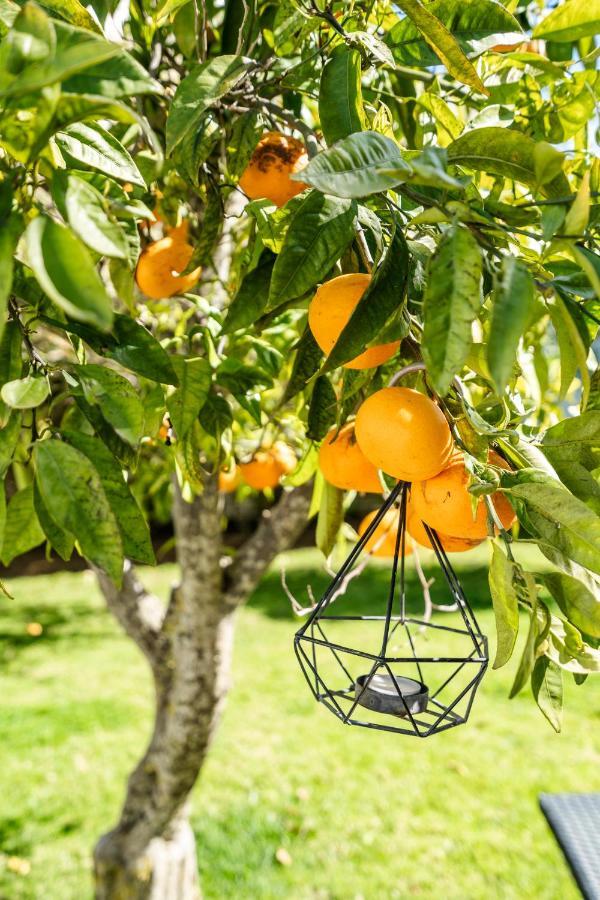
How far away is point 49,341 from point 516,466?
4.52 ft

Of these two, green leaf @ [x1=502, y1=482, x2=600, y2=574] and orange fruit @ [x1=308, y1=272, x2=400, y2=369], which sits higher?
orange fruit @ [x1=308, y1=272, x2=400, y2=369]

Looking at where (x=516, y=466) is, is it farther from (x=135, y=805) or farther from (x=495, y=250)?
(x=135, y=805)

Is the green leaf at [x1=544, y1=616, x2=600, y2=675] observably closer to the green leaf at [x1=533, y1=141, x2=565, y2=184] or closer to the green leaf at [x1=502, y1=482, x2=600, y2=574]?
the green leaf at [x1=502, y1=482, x2=600, y2=574]

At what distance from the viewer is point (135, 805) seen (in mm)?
2102

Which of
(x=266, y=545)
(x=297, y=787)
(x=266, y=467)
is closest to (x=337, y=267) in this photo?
(x=266, y=467)

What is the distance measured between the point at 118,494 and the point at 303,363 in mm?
285

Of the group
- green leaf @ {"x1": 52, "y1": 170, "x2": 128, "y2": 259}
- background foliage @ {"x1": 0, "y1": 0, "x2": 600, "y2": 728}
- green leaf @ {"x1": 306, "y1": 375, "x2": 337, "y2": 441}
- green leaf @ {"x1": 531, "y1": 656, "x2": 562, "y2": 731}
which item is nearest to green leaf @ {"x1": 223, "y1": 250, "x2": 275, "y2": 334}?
background foliage @ {"x1": 0, "y1": 0, "x2": 600, "y2": 728}

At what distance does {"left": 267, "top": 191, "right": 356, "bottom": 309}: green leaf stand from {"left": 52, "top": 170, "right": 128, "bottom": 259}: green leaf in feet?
→ 0.56

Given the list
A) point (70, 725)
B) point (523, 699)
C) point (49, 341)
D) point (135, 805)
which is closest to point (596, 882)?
point (135, 805)

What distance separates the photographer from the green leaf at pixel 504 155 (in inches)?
21.5

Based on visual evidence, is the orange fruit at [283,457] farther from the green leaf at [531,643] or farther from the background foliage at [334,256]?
the green leaf at [531,643]

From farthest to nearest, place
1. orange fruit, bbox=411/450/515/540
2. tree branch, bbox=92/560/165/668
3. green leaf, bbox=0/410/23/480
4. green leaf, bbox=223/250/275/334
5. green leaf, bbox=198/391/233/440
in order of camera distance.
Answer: tree branch, bbox=92/560/165/668 < green leaf, bbox=198/391/233/440 < green leaf, bbox=223/250/275/334 < orange fruit, bbox=411/450/515/540 < green leaf, bbox=0/410/23/480

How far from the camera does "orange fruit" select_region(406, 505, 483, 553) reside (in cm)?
80

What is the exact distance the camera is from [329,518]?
3.25ft
